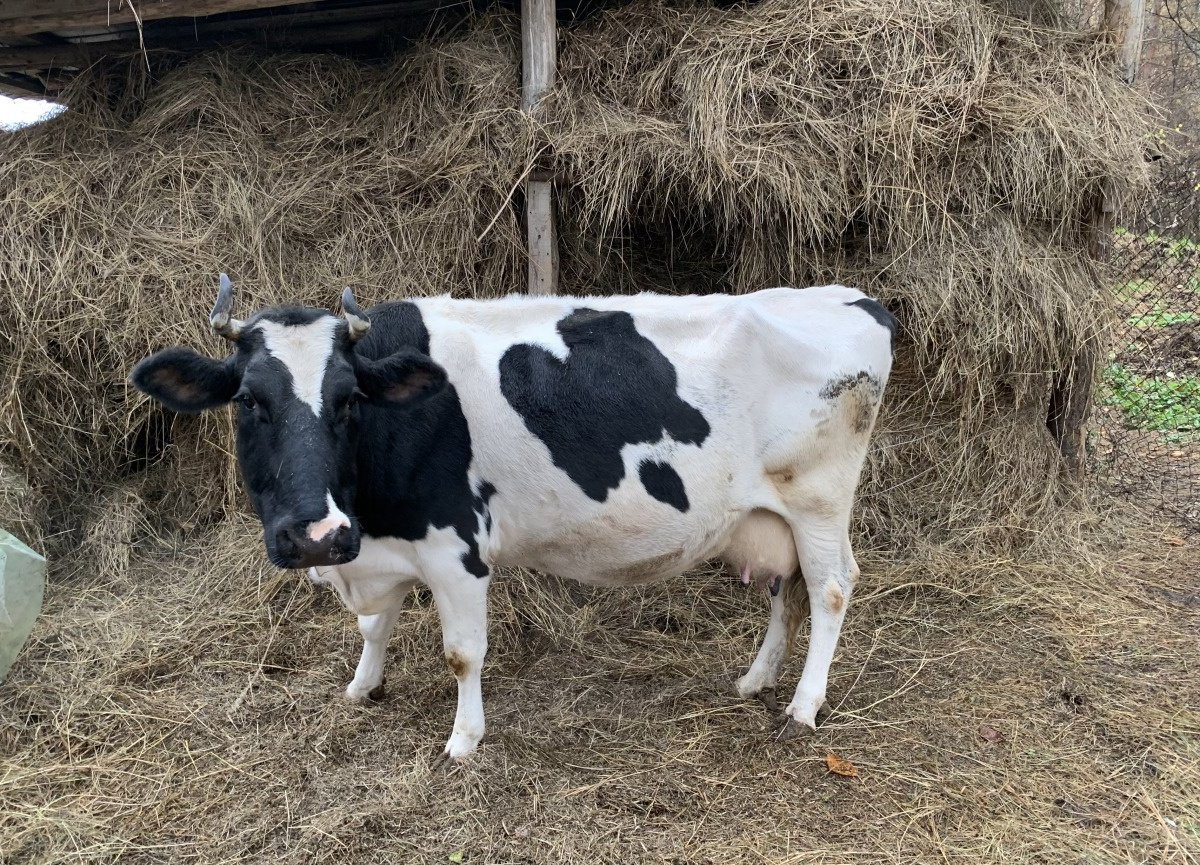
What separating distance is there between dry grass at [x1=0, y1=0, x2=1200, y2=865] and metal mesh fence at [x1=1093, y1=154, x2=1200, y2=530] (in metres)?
0.93

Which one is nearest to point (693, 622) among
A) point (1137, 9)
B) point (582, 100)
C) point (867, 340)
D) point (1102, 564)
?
point (867, 340)

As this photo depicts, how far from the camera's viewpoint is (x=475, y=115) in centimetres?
549

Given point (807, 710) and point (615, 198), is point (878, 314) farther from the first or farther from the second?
point (807, 710)

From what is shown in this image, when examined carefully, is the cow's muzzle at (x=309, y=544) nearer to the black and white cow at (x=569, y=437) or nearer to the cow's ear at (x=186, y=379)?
the black and white cow at (x=569, y=437)

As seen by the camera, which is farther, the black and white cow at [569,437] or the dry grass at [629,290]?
the dry grass at [629,290]

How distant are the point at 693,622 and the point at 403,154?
3.64 meters

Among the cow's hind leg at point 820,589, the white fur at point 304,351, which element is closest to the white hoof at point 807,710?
the cow's hind leg at point 820,589

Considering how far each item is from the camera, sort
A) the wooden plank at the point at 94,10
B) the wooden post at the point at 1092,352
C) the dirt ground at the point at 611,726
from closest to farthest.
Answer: the dirt ground at the point at 611,726
the wooden plank at the point at 94,10
the wooden post at the point at 1092,352

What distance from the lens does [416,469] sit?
12.3ft

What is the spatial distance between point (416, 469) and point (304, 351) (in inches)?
28.7

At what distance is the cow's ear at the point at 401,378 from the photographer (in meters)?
3.50

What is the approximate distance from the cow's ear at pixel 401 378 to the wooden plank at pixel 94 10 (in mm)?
3020

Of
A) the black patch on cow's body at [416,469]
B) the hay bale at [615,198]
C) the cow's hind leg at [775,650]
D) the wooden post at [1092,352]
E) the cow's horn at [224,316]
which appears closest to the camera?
the cow's horn at [224,316]

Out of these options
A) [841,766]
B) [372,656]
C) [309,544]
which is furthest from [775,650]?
[309,544]
